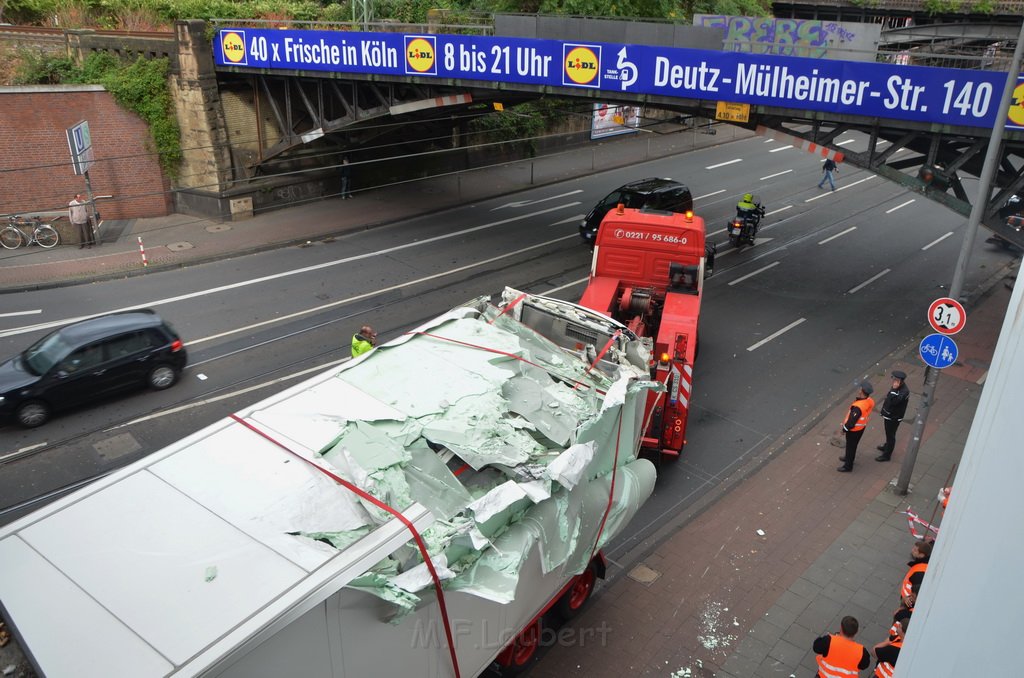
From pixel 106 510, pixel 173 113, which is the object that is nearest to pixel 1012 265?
pixel 106 510

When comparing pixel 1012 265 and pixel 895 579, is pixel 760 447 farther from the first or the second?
pixel 1012 265

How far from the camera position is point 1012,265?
853 inches

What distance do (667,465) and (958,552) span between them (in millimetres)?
9338

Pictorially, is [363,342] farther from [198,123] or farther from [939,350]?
[198,123]

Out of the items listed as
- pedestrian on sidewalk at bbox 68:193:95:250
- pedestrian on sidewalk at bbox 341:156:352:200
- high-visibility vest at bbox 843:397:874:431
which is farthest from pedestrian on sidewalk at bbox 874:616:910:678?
pedestrian on sidewalk at bbox 341:156:352:200

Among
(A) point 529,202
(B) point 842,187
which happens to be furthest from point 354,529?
(B) point 842,187

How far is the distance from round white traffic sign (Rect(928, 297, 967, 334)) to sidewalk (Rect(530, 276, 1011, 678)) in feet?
8.67

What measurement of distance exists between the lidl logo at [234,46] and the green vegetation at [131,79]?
220 centimetres

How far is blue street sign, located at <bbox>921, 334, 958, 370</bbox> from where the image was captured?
9930mm

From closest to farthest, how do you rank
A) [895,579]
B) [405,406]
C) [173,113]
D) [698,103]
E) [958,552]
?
[958,552]
[405,406]
[895,579]
[698,103]
[173,113]

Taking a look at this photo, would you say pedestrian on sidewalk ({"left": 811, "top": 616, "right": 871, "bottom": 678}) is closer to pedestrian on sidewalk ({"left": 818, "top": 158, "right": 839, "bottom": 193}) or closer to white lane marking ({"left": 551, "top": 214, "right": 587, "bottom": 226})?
white lane marking ({"left": 551, "top": 214, "right": 587, "bottom": 226})

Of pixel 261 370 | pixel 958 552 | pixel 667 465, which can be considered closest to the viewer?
pixel 958 552

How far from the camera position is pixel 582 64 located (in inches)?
730

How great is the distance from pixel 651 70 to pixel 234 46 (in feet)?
44.3
